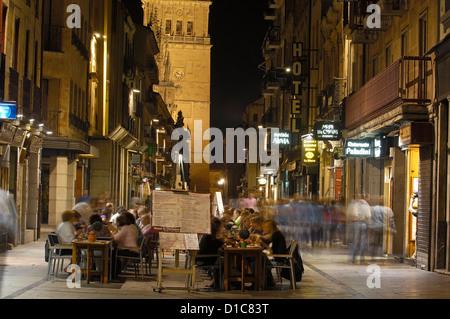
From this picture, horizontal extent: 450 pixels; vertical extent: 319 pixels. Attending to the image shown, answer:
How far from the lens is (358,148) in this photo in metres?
24.2

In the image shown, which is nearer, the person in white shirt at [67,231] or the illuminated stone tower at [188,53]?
the person in white shirt at [67,231]

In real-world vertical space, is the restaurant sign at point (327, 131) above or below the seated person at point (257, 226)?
above

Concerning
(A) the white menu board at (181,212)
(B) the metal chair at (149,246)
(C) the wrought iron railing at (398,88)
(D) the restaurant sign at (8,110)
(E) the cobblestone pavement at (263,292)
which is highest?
(C) the wrought iron railing at (398,88)

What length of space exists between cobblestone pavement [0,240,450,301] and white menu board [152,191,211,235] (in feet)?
3.60

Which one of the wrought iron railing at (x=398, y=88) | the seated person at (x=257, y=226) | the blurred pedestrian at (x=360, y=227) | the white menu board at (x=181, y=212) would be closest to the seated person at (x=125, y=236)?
the white menu board at (x=181, y=212)

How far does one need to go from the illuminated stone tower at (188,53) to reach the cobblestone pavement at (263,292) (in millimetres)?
85507

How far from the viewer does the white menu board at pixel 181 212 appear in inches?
499

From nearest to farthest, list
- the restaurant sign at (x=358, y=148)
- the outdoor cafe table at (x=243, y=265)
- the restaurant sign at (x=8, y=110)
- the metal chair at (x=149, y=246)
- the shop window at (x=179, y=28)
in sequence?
the outdoor cafe table at (x=243, y=265)
the metal chair at (x=149, y=246)
the restaurant sign at (x=8, y=110)
the restaurant sign at (x=358, y=148)
the shop window at (x=179, y=28)

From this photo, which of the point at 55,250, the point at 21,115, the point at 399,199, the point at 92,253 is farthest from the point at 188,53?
the point at 92,253

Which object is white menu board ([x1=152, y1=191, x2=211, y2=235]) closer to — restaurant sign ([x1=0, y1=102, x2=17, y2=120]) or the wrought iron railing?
restaurant sign ([x1=0, y1=102, x2=17, y2=120])

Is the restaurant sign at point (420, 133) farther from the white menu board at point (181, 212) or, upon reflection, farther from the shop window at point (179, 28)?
the shop window at point (179, 28)

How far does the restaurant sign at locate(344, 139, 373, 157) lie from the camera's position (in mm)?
24219

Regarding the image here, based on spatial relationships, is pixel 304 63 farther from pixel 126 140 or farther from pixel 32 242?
pixel 32 242

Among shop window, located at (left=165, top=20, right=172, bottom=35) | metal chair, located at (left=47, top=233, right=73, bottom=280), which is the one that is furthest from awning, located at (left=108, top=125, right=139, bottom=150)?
shop window, located at (left=165, top=20, right=172, bottom=35)
